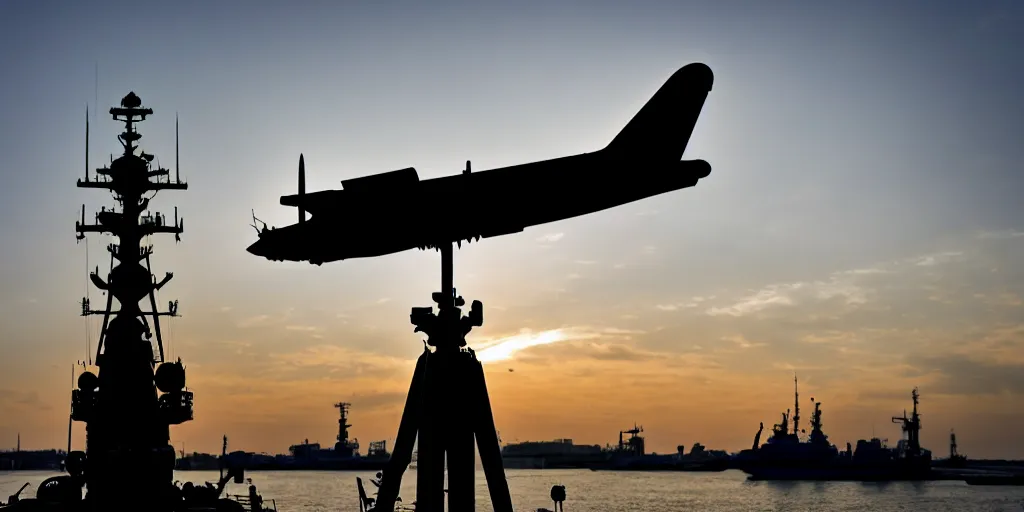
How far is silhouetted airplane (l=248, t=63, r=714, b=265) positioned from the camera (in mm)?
28953

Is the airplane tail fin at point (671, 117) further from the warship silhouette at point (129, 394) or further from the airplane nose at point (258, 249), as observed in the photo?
the warship silhouette at point (129, 394)

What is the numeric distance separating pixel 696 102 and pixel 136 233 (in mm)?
44419

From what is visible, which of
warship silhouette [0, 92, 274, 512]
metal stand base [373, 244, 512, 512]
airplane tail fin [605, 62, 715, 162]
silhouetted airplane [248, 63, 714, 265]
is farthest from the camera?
warship silhouette [0, 92, 274, 512]

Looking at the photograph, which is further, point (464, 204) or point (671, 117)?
point (671, 117)

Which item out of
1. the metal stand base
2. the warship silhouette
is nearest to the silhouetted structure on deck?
the metal stand base

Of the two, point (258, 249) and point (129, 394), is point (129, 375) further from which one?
point (258, 249)

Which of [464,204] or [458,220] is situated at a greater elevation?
[464,204]

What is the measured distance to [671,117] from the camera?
30.1 metres

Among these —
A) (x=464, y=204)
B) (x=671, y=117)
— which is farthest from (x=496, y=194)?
(x=671, y=117)

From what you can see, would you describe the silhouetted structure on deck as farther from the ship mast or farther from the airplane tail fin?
the ship mast

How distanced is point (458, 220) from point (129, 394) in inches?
1603

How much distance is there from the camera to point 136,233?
62344 mm

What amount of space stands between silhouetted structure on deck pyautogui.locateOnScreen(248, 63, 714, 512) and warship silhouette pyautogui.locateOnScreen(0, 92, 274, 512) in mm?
34353

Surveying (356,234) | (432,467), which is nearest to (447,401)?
(432,467)
